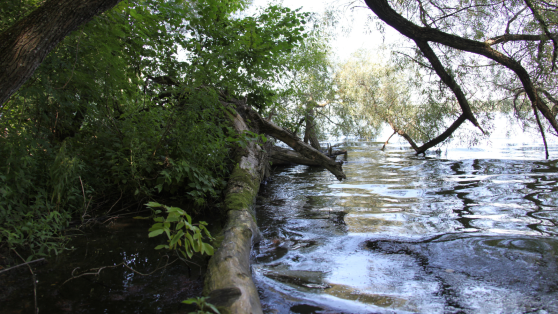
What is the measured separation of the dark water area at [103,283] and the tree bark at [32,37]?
1.39 metres

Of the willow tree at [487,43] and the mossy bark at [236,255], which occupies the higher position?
the willow tree at [487,43]

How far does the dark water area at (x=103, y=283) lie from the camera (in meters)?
2.20

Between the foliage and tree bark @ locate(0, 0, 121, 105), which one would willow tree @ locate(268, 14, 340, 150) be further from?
tree bark @ locate(0, 0, 121, 105)

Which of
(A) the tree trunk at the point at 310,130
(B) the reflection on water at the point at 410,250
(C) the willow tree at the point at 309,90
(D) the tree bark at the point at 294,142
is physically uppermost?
(C) the willow tree at the point at 309,90

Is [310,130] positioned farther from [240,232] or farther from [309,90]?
[240,232]

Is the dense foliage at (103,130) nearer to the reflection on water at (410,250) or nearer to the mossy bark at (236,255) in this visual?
the mossy bark at (236,255)

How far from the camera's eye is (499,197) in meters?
5.96

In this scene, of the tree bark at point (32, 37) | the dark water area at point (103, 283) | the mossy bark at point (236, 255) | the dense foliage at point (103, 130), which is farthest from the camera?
the dense foliage at point (103, 130)

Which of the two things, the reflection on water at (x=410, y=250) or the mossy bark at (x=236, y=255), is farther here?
the reflection on water at (x=410, y=250)

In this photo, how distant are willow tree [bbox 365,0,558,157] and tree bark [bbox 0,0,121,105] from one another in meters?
4.60

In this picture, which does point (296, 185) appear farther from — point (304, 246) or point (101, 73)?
point (101, 73)

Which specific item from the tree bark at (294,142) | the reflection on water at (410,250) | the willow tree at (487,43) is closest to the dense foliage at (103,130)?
the reflection on water at (410,250)

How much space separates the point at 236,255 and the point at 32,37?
7.43ft

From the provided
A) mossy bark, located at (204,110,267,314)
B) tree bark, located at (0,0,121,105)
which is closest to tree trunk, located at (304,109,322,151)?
mossy bark, located at (204,110,267,314)
